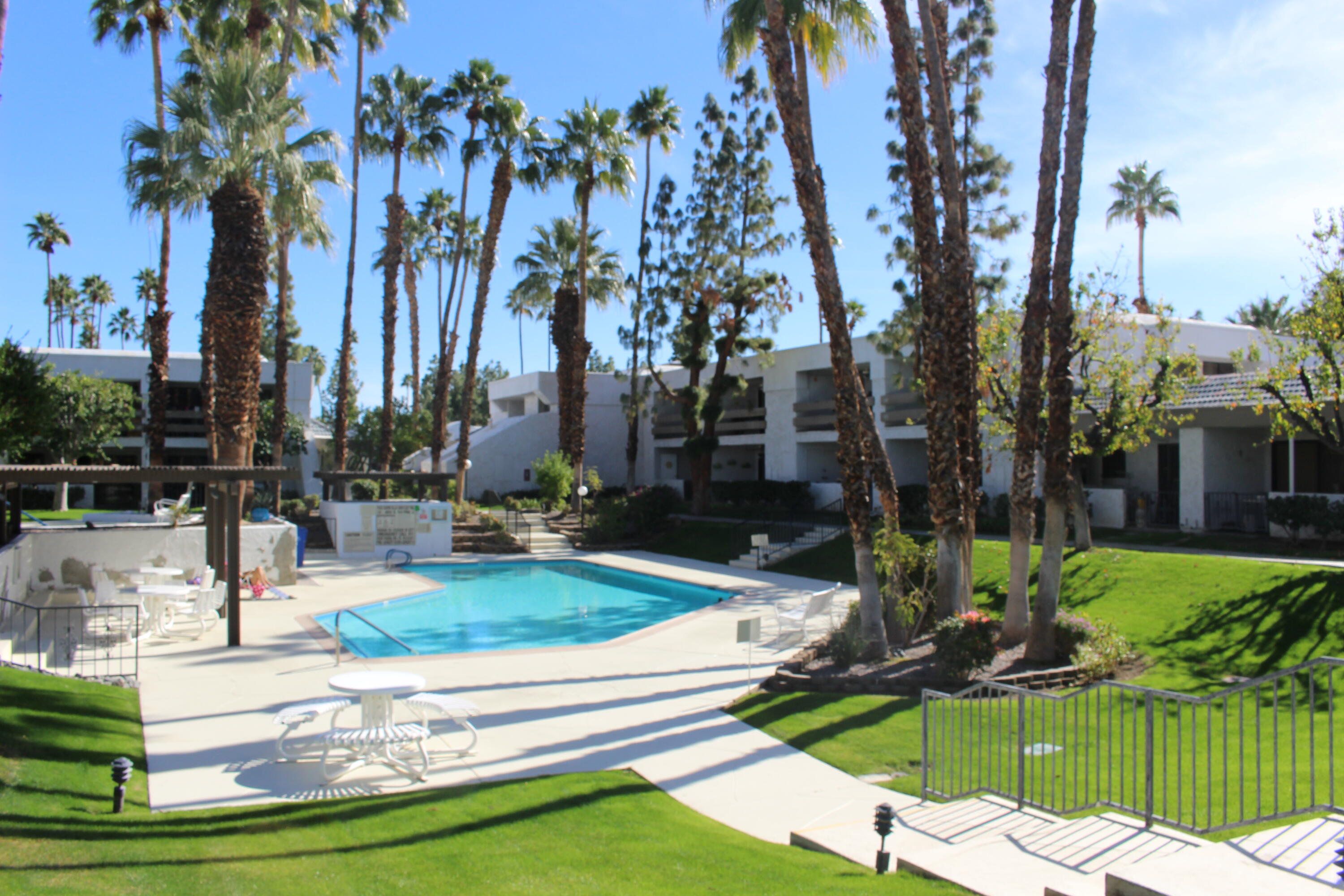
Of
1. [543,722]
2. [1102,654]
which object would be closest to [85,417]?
[543,722]

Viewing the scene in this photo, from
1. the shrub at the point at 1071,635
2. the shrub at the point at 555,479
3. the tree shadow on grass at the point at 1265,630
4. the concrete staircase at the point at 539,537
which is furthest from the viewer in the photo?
the shrub at the point at 555,479

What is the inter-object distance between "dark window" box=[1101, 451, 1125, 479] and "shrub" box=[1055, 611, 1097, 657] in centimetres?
1514

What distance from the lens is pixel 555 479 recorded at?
31422mm

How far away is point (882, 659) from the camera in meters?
10.9

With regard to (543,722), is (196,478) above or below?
above

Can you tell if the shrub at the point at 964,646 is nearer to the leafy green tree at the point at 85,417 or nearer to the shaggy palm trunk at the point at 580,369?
the shaggy palm trunk at the point at 580,369

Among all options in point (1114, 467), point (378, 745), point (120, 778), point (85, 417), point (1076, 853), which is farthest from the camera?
point (85, 417)

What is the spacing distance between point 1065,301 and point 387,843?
9.19m

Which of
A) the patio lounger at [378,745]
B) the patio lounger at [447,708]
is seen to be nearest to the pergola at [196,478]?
the patio lounger at [447,708]

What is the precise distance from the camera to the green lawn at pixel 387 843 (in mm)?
4492

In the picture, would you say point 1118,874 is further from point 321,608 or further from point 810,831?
point 321,608

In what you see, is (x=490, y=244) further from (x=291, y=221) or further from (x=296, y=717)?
(x=296, y=717)

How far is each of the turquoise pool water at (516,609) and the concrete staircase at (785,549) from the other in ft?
10.1

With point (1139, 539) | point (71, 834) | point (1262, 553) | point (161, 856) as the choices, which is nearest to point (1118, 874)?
point (161, 856)
